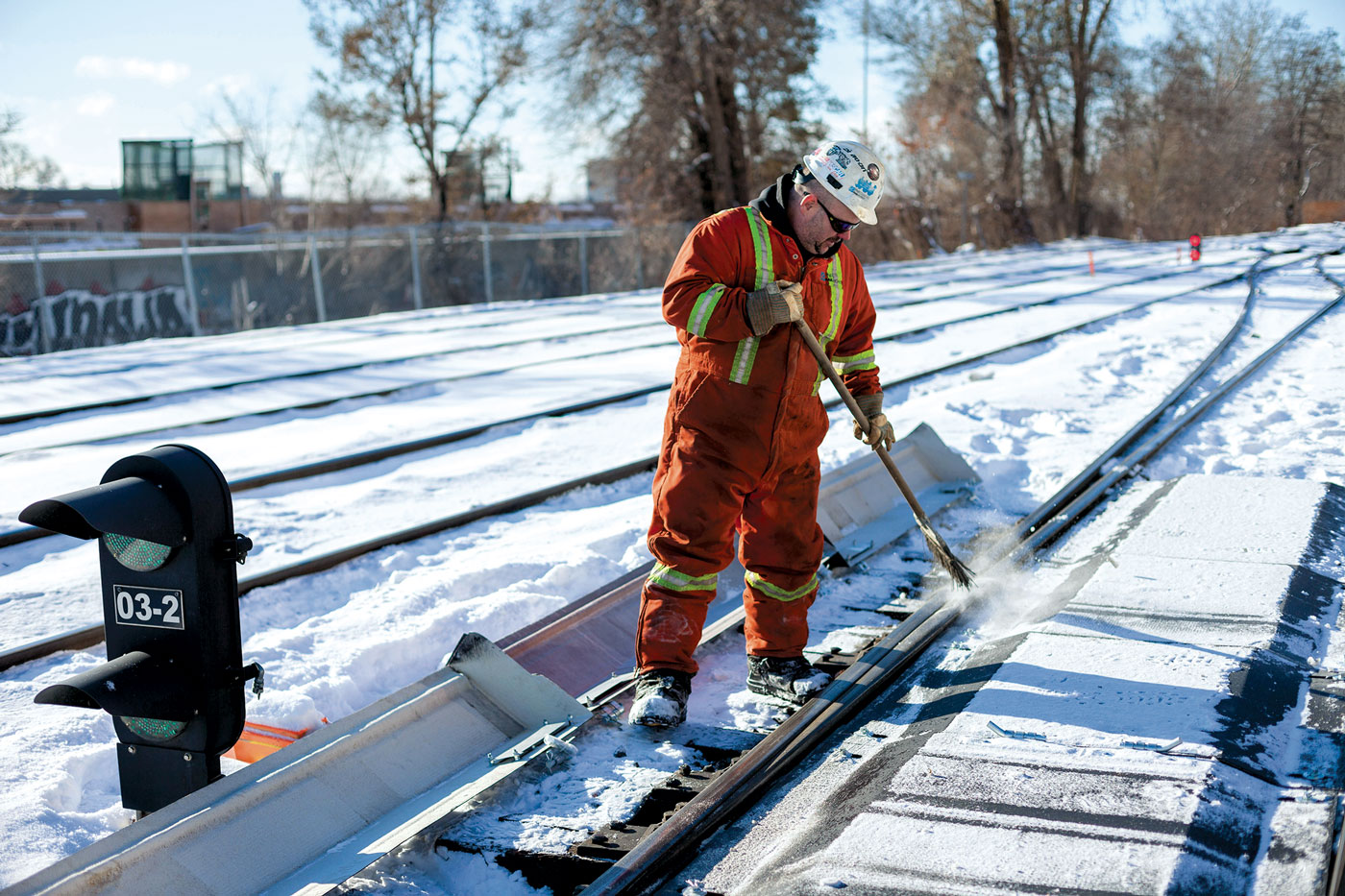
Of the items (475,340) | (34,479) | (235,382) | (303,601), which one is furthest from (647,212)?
(303,601)

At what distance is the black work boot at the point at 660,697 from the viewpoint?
3.65 metres

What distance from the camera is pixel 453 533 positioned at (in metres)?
6.21

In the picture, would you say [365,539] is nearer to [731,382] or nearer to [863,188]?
[731,382]

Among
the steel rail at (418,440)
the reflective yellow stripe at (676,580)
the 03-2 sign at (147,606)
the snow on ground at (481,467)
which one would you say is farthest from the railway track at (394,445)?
the reflective yellow stripe at (676,580)

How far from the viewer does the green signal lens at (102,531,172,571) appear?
2.69 meters

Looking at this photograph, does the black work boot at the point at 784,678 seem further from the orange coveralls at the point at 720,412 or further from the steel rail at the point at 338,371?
the steel rail at the point at 338,371

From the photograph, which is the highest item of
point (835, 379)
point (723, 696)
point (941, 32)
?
point (941, 32)

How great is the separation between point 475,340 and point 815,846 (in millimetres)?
13040

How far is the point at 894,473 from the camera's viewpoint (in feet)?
14.4

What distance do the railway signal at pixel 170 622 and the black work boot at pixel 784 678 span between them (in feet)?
6.05

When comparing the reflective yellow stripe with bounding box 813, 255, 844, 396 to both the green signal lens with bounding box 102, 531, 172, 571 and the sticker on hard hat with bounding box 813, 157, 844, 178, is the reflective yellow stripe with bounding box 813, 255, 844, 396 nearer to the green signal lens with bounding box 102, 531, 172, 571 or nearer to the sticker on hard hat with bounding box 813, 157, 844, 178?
the sticker on hard hat with bounding box 813, 157, 844, 178

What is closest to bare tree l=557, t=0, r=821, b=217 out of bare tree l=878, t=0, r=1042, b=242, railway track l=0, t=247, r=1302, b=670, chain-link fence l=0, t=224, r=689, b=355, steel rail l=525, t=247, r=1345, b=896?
chain-link fence l=0, t=224, r=689, b=355

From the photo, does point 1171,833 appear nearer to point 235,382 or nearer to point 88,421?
point 88,421

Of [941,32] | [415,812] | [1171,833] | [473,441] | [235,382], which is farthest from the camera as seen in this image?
[941,32]
